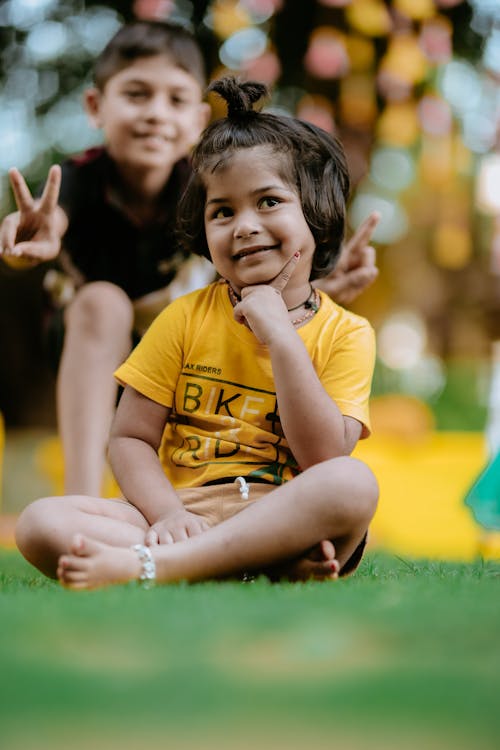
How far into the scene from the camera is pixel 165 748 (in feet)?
2.64

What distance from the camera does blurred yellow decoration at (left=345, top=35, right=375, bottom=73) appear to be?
4.54 meters

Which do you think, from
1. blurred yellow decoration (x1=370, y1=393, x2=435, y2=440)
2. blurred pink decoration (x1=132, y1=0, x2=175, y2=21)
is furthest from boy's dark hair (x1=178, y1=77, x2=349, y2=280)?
blurred pink decoration (x1=132, y1=0, x2=175, y2=21)

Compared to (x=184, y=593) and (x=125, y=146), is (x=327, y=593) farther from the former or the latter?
(x=125, y=146)

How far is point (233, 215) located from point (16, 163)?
383 cm

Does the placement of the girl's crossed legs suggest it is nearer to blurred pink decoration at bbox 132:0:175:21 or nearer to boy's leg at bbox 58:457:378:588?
boy's leg at bbox 58:457:378:588

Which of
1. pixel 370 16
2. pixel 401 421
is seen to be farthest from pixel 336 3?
pixel 401 421

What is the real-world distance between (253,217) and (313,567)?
582 millimetres

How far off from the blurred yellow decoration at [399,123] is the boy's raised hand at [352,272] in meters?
2.72

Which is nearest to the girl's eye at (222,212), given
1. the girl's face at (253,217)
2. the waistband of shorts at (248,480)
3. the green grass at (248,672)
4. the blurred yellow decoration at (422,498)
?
the girl's face at (253,217)

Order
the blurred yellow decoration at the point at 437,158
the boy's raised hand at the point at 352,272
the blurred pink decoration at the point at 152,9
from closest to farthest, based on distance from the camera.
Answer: the boy's raised hand at the point at 352,272 < the blurred pink decoration at the point at 152,9 < the blurred yellow decoration at the point at 437,158

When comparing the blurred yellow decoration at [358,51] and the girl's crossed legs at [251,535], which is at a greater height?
the blurred yellow decoration at [358,51]

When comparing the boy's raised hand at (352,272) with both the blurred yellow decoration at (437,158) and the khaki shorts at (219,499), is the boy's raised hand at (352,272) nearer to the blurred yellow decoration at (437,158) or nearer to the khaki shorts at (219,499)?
the khaki shorts at (219,499)

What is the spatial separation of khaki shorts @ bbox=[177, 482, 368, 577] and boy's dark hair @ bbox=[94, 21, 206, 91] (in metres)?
1.23

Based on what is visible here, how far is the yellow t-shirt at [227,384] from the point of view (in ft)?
5.30
